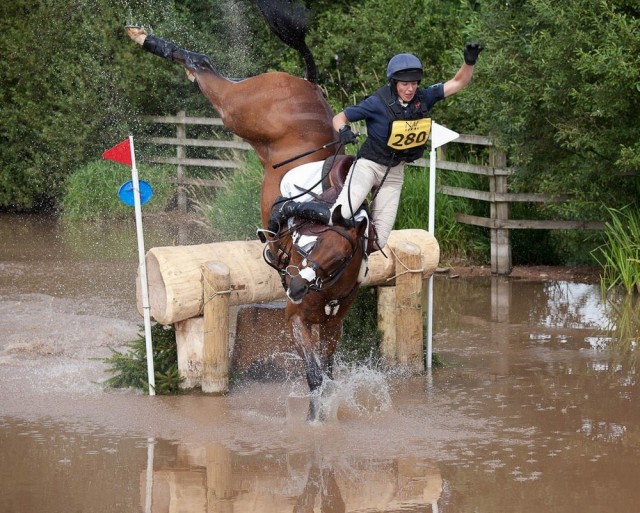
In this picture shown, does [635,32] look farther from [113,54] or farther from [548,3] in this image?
[113,54]

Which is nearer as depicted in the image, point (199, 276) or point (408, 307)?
point (199, 276)

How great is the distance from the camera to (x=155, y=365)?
324 inches

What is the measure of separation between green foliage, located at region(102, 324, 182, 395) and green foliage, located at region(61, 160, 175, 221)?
971 centimetres

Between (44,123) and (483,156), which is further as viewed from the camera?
(44,123)

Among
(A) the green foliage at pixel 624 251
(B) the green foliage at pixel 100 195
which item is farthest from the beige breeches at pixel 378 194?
(B) the green foliage at pixel 100 195

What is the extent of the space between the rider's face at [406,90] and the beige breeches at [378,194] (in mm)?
512

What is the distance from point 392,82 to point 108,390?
2.94 metres

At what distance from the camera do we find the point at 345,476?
6316 millimetres

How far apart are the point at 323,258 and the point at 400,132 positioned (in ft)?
3.09

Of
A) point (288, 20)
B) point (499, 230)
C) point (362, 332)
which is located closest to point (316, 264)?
point (362, 332)

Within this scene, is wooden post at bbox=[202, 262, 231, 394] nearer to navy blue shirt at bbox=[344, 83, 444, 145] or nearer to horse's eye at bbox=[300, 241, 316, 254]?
horse's eye at bbox=[300, 241, 316, 254]

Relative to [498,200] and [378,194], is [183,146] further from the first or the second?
[378,194]

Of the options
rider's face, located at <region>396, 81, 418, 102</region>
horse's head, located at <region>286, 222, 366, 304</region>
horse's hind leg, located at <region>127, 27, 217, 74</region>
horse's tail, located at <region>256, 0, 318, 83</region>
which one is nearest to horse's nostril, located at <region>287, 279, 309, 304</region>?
horse's head, located at <region>286, 222, 366, 304</region>

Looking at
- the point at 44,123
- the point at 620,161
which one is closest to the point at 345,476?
the point at 620,161
